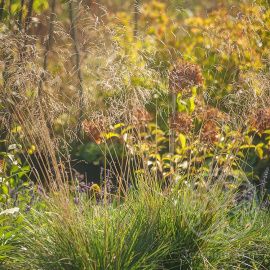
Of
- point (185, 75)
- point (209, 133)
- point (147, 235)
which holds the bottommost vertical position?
point (147, 235)

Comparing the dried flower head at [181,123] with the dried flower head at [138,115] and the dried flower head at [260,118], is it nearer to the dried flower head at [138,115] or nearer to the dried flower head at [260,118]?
the dried flower head at [138,115]

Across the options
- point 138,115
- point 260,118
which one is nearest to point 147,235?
point 138,115

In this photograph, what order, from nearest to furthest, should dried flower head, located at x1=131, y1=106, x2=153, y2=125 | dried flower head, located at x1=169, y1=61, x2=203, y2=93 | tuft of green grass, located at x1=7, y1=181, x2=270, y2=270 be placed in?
tuft of green grass, located at x1=7, y1=181, x2=270, y2=270
dried flower head, located at x1=131, y1=106, x2=153, y2=125
dried flower head, located at x1=169, y1=61, x2=203, y2=93

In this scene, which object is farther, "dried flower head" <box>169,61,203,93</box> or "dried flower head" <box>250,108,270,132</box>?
"dried flower head" <box>169,61,203,93</box>

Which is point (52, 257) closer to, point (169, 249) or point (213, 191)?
point (169, 249)

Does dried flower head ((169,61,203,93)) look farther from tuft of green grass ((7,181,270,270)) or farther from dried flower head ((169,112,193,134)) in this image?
tuft of green grass ((7,181,270,270))

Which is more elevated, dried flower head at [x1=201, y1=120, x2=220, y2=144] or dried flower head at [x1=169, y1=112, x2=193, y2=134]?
dried flower head at [x1=169, y1=112, x2=193, y2=134]

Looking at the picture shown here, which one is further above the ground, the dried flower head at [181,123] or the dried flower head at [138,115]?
the dried flower head at [138,115]

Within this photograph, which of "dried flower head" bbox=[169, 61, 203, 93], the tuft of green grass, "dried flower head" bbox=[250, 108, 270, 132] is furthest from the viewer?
"dried flower head" bbox=[169, 61, 203, 93]

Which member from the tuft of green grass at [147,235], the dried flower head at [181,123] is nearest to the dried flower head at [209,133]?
the dried flower head at [181,123]

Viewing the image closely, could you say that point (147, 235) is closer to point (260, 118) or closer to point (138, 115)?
point (138, 115)

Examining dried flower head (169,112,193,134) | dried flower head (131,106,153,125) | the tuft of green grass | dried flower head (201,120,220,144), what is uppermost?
dried flower head (131,106,153,125)

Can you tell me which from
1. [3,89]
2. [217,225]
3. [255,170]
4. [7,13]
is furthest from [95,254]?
[255,170]

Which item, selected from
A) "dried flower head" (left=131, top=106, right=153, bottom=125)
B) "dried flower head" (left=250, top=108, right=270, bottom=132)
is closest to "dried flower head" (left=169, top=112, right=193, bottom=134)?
"dried flower head" (left=131, top=106, right=153, bottom=125)
